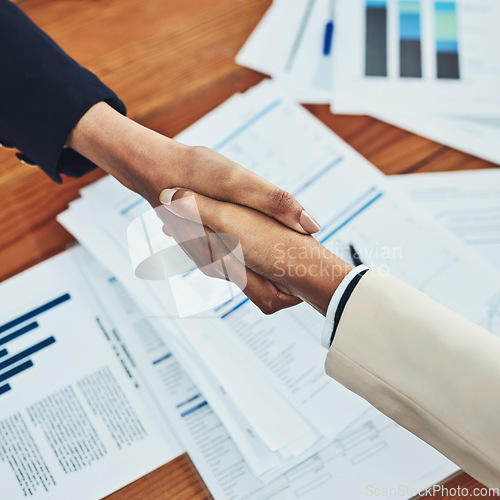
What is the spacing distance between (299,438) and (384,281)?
0.69ft

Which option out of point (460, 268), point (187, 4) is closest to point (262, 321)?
point (460, 268)

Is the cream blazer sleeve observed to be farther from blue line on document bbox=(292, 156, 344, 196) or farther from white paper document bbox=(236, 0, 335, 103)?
white paper document bbox=(236, 0, 335, 103)

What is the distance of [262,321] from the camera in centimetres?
61

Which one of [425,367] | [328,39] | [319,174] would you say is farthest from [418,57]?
[425,367]

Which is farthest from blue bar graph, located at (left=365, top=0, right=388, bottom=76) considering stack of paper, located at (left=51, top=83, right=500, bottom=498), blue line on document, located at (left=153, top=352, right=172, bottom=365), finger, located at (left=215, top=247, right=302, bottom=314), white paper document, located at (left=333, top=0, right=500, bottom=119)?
blue line on document, located at (left=153, top=352, right=172, bottom=365)

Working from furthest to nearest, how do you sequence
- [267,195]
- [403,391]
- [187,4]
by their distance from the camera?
1. [187,4]
2. [267,195]
3. [403,391]

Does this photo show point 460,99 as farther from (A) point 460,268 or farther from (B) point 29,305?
(B) point 29,305

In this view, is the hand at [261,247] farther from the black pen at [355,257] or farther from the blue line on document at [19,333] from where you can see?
the blue line on document at [19,333]

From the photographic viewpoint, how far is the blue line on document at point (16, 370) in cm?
59

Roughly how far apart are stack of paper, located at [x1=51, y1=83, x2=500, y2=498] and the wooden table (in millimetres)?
33

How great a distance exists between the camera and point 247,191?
0.55m

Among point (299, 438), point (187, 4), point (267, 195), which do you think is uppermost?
point (187, 4)

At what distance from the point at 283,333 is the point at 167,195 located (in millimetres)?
215

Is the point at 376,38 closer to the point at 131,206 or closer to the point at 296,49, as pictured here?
the point at 296,49
